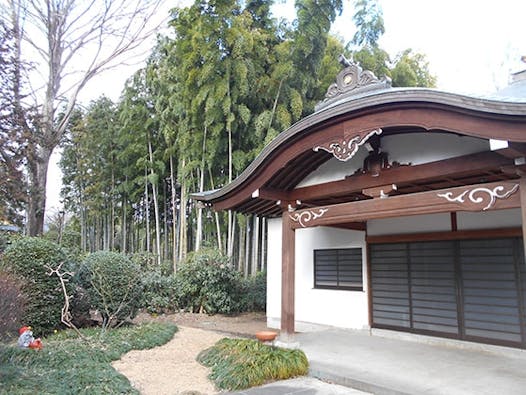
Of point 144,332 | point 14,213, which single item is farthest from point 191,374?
point 14,213

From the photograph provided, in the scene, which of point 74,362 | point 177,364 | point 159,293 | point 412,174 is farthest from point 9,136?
point 412,174

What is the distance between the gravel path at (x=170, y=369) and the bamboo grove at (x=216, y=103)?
3.94 m

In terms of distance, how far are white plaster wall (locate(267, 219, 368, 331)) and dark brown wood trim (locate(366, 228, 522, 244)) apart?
0.47 metres

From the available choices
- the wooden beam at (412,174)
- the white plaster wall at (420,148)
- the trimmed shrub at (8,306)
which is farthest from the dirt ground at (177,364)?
the white plaster wall at (420,148)

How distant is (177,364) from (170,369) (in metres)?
0.24

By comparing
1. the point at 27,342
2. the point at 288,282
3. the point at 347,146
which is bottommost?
the point at 27,342

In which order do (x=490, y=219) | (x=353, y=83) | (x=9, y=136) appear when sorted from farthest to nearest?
(x=9, y=136) < (x=490, y=219) < (x=353, y=83)

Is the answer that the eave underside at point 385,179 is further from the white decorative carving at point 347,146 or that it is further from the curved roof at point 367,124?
the white decorative carving at point 347,146

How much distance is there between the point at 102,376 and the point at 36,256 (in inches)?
118

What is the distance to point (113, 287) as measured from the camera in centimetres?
668

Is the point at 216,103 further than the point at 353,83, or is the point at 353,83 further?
the point at 216,103

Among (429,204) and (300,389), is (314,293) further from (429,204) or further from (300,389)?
(429,204)

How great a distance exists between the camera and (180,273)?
30.9ft

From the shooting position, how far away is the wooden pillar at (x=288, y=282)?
556cm
